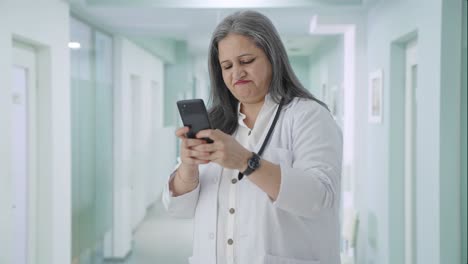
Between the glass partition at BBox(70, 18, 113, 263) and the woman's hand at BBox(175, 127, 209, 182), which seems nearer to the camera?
the woman's hand at BBox(175, 127, 209, 182)

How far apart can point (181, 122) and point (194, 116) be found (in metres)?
2.49

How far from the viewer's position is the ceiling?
3768 millimetres

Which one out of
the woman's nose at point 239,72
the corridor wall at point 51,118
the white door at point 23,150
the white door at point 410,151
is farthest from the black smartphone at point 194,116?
the white door at point 410,151

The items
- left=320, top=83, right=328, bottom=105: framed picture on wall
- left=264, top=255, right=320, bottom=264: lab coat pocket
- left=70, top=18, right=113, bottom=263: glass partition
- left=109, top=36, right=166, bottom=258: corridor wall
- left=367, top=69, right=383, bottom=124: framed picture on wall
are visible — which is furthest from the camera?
left=320, top=83, right=328, bottom=105: framed picture on wall

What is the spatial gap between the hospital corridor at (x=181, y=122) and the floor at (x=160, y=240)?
0.02 meters

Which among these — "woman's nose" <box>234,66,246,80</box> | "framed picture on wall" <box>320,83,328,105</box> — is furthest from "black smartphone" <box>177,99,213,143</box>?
"framed picture on wall" <box>320,83,328,105</box>

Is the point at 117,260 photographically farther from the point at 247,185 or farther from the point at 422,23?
the point at 247,185

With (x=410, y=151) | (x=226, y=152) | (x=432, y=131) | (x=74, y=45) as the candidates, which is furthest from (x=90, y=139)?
(x=226, y=152)

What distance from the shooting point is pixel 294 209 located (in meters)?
1.16

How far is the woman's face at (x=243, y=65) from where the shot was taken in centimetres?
133

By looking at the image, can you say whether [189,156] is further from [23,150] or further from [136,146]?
[136,146]

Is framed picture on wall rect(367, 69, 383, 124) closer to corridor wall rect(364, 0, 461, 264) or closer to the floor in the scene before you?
corridor wall rect(364, 0, 461, 264)

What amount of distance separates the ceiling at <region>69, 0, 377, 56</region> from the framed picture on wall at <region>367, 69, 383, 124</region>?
0.54 metres

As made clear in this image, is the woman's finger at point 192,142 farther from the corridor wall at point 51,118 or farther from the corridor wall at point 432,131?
the corridor wall at point 51,118
